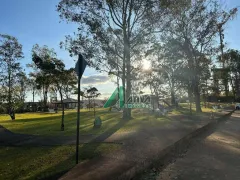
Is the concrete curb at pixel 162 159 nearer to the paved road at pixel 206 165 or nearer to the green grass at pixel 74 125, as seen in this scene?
the paved road at pixel 206 165

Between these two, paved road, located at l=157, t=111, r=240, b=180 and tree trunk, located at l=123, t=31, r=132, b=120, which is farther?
tree trunk, located at l=123, t=31, r=132, b=120

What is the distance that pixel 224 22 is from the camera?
27.8m

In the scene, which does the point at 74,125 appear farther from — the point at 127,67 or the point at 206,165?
the point at 206,165

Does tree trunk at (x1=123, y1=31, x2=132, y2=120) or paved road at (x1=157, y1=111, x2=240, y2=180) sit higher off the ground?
tree trunk at (x1=123, y1=31, x2=132, y2=120)

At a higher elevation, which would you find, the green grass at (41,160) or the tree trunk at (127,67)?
the tree trunk at (127,67)

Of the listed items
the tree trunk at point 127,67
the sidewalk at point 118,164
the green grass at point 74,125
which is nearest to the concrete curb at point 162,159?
the sidewalk at point 118,164

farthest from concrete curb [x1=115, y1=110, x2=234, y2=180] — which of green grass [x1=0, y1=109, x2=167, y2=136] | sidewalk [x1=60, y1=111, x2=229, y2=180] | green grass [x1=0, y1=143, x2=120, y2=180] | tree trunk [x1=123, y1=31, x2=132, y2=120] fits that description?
tree trunk [x1=123, y1=31, x2=132, y2=120]

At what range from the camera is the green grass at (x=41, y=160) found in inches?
201

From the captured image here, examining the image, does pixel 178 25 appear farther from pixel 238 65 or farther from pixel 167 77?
pixel 238 65

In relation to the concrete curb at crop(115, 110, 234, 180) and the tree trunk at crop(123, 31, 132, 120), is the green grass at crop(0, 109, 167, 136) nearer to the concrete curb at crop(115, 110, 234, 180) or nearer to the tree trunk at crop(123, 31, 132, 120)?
the tree trunk at crop(123, 31, 132, 120)

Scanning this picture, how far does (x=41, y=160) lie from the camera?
6230 millimetres

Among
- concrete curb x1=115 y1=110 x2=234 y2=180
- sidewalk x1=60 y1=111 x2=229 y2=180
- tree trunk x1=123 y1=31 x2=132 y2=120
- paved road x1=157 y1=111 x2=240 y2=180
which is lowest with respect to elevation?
paved road x1=157 y1=111 x2=240 y2=180

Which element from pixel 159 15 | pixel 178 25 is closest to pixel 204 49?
pixel 178 25

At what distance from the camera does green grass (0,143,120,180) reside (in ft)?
16.7
